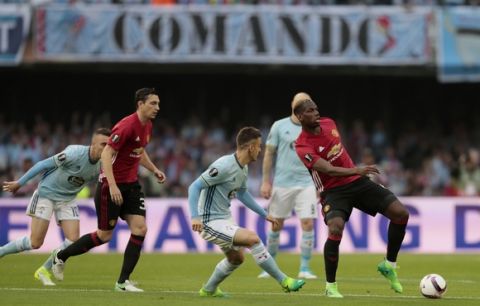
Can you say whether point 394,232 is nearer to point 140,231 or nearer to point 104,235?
point 140,231

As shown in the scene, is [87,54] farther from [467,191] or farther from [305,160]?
[305,160]

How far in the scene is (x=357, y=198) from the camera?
12.4m

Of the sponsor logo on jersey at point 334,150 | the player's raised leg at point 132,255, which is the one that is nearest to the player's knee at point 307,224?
the player's raised leg at point 132,255

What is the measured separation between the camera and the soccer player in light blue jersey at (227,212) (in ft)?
38.7

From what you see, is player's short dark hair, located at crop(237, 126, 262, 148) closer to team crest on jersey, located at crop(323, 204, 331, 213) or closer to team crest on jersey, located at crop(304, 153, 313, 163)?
team crest on jersey, located at crop(304, 153, 313, 163)

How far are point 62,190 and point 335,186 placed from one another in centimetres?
403

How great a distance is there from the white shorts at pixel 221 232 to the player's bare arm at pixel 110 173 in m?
0.99

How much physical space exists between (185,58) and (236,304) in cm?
1548

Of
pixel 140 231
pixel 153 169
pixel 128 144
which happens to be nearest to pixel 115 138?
pixel 128 144

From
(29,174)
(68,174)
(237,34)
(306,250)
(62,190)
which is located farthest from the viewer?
(237,34)

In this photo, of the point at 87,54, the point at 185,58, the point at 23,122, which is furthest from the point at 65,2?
the point at 23,122

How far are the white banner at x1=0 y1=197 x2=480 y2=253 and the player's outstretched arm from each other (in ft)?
25.3

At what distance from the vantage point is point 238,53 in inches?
1035

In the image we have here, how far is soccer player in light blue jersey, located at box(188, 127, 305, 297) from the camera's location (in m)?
11.8
